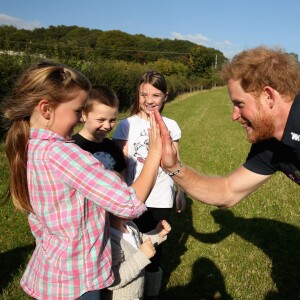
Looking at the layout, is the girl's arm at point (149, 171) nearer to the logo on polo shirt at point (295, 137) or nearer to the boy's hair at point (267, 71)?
the boy's hair at point (267, 71)

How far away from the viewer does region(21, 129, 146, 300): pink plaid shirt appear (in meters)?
1.68

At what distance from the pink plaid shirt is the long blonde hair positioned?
0.25 feet

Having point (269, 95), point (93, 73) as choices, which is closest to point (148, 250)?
point (269, 95)

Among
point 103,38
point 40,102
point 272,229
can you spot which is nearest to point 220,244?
point 272,229

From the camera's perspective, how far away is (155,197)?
11.1ft

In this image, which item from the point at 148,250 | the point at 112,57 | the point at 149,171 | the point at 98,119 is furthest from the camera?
the point at 112,57

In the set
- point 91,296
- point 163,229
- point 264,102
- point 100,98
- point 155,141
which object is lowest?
point 91,296

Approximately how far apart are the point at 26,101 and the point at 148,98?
174cm

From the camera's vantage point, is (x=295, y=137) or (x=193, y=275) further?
(x=193, y=275)

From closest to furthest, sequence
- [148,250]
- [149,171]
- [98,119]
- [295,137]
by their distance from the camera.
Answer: [149,171]
[148,250]
[295,137]
[98,119]

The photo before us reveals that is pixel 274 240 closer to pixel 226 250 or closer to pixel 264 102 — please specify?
pixel 226 250

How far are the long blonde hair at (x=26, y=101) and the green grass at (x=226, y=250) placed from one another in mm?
2143

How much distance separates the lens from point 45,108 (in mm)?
1803

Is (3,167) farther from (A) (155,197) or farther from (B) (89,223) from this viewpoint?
(B) (89,223)
